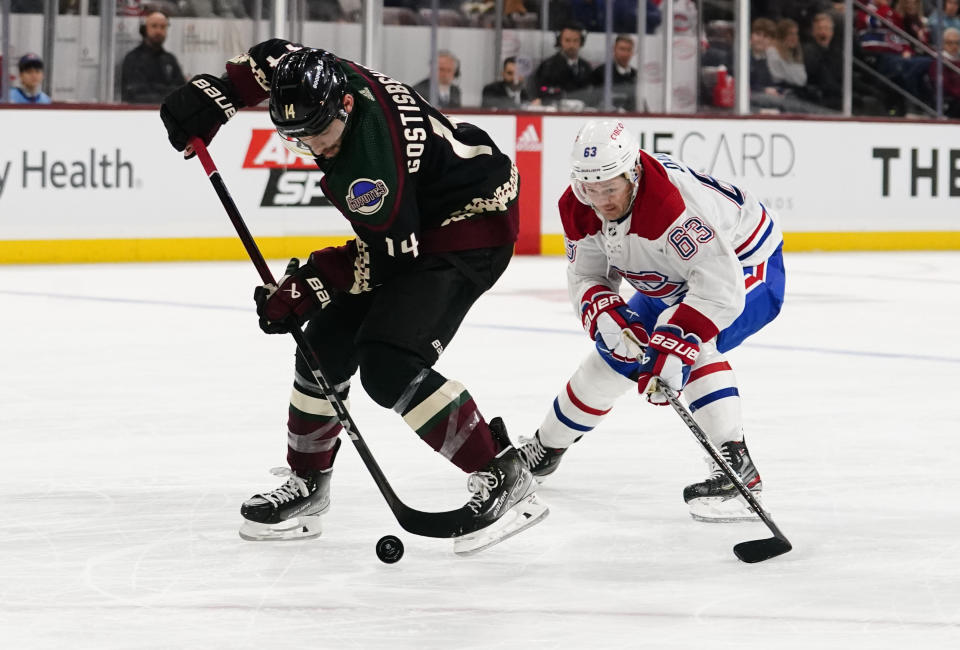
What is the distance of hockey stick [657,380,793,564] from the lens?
8.72 feet

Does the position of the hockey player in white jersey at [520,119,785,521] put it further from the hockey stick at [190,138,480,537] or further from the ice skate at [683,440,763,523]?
the hockey stick at [190,138,480,537]

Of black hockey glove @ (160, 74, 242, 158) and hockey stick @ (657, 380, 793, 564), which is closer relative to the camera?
hockey stick @ (657, 380, 793, 564)

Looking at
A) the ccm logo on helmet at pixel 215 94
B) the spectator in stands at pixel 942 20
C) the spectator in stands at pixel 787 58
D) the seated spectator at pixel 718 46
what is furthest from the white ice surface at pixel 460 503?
the spectator in stands at pixel 942 20

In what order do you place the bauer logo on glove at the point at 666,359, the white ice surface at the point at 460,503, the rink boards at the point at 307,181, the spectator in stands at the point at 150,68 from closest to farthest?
the white ice surface at the point at 460,503 < the bauer logo on glove at the point at 666,359 < the rink boards at the point at 307,181 < the spectator in stands at the point at 150,68

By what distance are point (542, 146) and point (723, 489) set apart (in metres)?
6.72

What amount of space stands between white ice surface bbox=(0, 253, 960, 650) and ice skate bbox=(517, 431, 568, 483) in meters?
0.05

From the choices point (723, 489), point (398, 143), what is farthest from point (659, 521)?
point (398, 143)

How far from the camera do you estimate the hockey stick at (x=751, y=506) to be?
2658mm

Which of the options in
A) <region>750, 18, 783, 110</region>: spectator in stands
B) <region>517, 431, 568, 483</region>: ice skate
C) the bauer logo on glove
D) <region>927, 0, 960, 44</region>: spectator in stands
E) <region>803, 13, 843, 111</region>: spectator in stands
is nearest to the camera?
the bauer logo on glove

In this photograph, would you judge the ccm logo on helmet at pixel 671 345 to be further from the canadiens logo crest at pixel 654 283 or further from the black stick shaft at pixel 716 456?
the canadiens logo crest at pixel 654 283

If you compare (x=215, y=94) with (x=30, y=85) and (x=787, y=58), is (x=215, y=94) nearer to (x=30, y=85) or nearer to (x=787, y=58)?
(x=30, y=85)

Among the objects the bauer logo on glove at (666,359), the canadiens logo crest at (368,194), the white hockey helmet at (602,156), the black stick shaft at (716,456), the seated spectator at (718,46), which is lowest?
the black stick shaft at (716,456)

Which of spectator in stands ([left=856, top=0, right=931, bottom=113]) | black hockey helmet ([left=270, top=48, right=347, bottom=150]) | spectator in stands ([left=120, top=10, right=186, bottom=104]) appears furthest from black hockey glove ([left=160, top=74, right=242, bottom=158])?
spectator in stands ([left=856, top=0, right=931, bottom=113])

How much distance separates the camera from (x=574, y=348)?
215 inches
